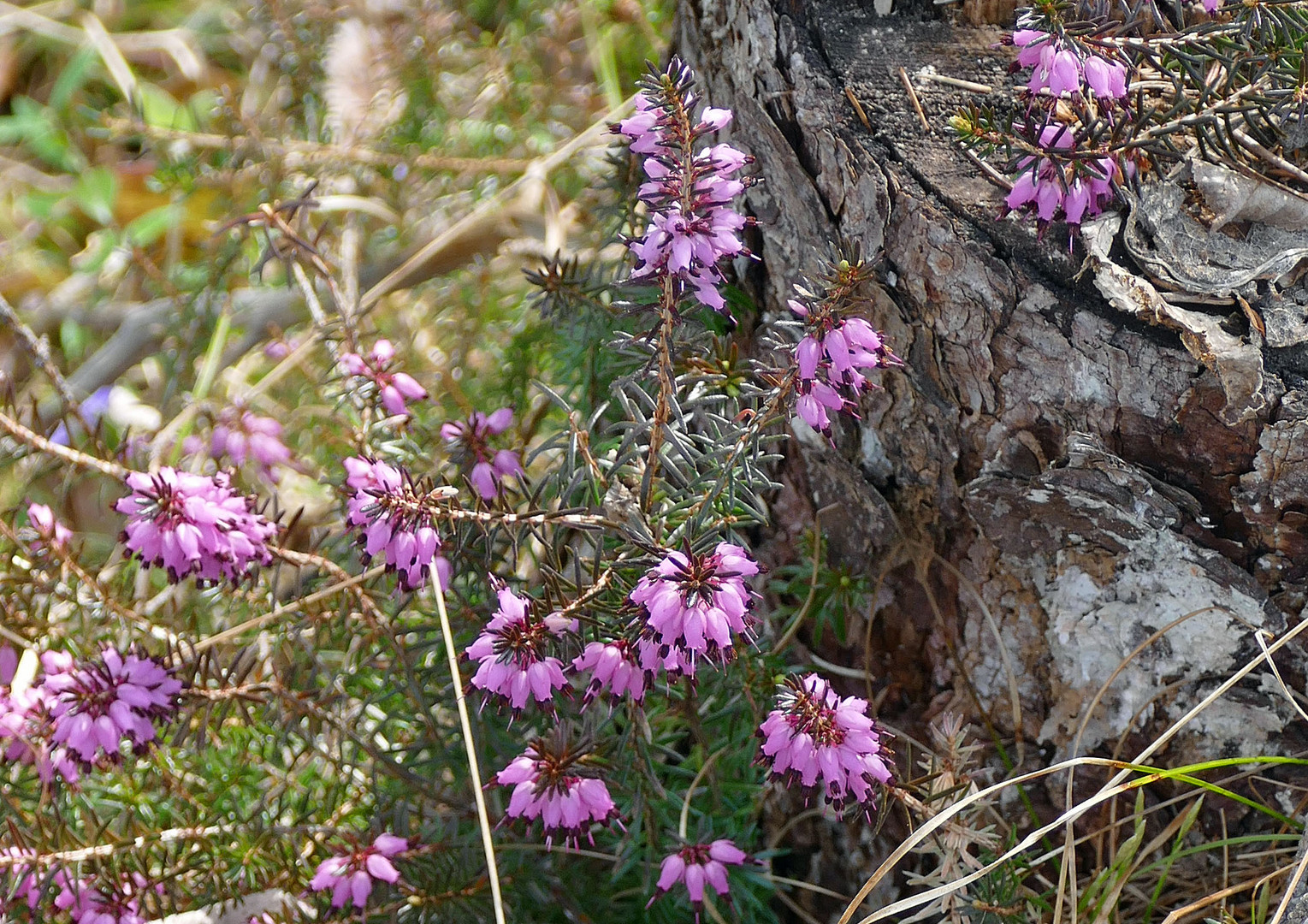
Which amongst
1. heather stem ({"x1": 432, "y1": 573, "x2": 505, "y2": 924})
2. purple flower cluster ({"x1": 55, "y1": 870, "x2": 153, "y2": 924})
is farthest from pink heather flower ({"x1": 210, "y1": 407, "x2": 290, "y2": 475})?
purple flower cluster ({"x1": 55, "y1": 870, "x2": 153, "y2": 924})

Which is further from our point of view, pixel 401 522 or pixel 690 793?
pixel 690 793

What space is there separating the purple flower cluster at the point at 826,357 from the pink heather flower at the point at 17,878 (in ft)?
5.20

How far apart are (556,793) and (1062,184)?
122 centimetres

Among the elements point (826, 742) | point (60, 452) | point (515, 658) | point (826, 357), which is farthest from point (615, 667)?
point (60, 452)

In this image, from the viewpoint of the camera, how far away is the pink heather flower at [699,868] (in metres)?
1.76

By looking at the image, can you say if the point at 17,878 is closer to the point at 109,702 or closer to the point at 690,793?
the point at 109,702

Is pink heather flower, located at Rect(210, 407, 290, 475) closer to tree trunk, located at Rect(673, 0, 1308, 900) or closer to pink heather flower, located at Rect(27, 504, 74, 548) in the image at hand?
pink heather flower, located at Rect(27, 504, 74, 548)

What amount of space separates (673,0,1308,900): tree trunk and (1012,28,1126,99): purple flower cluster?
0.71ft

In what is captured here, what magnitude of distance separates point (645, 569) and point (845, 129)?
2.87 feet

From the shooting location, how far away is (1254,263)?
5.76 feet

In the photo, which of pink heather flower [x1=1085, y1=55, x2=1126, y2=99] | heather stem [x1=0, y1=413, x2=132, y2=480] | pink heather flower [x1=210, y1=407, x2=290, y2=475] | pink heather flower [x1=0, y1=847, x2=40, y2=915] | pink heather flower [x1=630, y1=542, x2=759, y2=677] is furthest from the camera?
pink heather flower [x1=210, y1=407, x2=290, y2=475]

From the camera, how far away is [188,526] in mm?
1786

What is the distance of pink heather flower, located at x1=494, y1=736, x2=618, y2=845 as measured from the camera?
1612 mm

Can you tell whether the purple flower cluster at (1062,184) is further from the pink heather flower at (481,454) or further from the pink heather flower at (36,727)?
the pink heather flower at (36,727)
